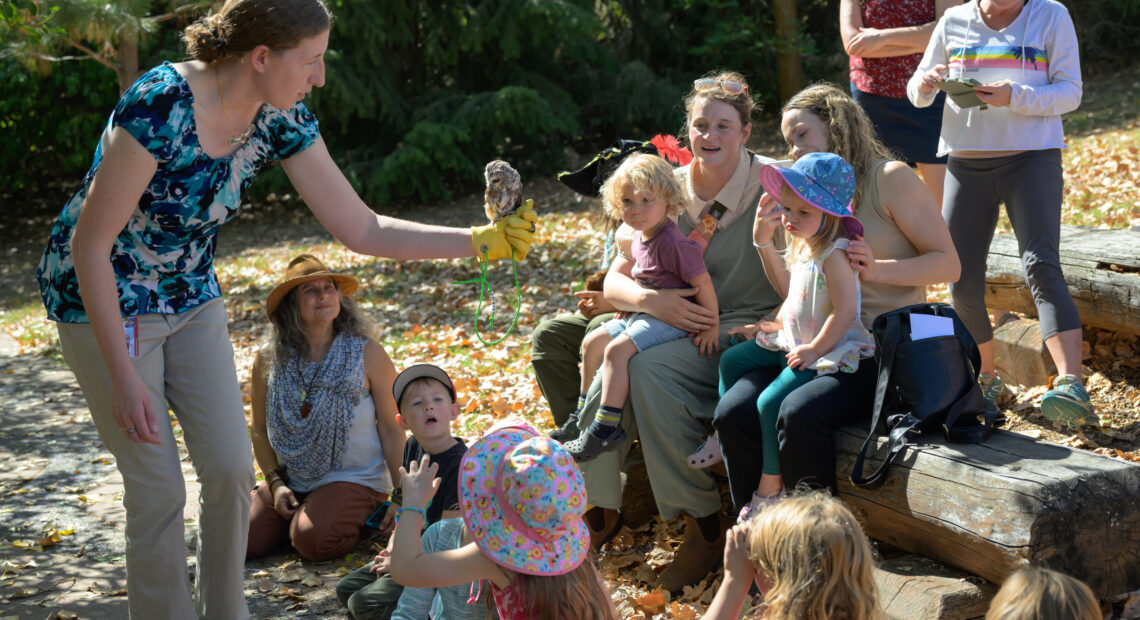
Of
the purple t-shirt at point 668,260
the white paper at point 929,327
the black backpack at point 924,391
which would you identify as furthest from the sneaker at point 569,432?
the white paper at point 929,327

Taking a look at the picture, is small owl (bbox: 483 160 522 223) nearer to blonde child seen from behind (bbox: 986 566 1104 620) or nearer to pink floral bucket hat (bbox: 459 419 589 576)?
pink floral bucket hat (bbox: 459 419 589 576)

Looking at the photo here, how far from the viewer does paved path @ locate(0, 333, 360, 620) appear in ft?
13.4

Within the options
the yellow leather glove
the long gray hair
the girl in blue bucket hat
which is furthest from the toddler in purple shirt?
the long gray hair

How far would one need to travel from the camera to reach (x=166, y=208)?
9.70ft

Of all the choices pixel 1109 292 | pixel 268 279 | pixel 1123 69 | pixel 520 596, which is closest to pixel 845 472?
pixel 520 596

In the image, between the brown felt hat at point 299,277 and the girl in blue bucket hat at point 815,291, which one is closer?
the girl in blue bucket hat at point 815,291

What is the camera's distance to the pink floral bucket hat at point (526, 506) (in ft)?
8.18

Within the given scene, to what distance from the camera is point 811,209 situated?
3.42m

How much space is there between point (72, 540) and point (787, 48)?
12.0m

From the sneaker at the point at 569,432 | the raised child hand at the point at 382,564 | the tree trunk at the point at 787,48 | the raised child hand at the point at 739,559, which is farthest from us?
the tree trunk at the point at 787,48

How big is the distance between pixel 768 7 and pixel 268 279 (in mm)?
8810

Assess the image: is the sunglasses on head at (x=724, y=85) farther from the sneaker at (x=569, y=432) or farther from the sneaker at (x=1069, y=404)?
the sneaker at (x=1069, y=404)

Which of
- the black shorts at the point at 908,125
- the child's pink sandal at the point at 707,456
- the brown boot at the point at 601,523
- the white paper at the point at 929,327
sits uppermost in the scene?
the black shorts at the point at 908,125

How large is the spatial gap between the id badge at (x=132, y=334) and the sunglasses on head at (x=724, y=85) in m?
2.36
